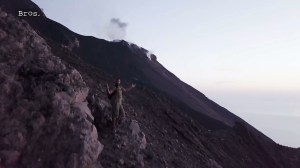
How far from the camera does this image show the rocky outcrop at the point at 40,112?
10734mm

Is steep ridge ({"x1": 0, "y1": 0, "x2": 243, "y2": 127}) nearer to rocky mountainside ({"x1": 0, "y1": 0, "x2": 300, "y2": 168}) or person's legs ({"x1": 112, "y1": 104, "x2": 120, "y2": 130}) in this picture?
rocky mountainside ({"x1": 0, "y1": 0, "x2": 300, "y2": 168})

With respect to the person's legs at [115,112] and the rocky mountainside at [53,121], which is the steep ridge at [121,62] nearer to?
the rocky mountainside at [53,121]

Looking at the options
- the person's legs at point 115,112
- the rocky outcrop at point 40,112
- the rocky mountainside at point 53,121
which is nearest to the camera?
the rocky outcrop at point 40,112

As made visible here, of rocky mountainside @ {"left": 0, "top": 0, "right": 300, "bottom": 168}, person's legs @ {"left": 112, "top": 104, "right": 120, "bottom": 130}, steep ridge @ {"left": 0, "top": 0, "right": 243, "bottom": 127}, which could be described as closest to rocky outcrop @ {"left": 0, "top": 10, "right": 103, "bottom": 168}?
rocky mountainside @ {"left": 0, "top": 0, "right": 300, "bottom": 168}

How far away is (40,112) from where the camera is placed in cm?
1134

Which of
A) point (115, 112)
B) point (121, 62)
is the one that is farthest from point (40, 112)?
point (121, 62)

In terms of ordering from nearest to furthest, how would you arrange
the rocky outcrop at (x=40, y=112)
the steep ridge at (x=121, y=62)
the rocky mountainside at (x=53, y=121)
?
the rocky outcrop at (x=40, y=112)
the rocky mountainside at (x=53, y=121)
the steep ridge at (x=121, y=62)

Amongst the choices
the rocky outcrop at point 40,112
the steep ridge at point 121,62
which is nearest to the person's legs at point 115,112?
the rocky outcrop at point 40,112

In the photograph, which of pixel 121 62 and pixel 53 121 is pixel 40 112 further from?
pixel 121 62

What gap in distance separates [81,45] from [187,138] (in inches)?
1658

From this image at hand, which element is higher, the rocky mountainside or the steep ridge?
the steep ridge

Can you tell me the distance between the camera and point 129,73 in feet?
218

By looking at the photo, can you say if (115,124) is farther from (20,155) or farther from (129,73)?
(129,73)

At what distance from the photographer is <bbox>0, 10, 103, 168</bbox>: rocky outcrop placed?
10.7 m
